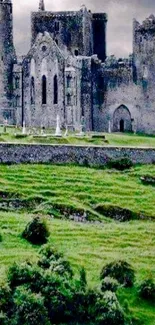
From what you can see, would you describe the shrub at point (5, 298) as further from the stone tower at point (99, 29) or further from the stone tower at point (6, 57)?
the stone tower at point (99, 29)

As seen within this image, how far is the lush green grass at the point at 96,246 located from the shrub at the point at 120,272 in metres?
0.54

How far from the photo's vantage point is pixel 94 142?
320 feet

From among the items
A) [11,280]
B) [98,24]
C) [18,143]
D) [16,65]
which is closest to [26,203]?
[18,143]

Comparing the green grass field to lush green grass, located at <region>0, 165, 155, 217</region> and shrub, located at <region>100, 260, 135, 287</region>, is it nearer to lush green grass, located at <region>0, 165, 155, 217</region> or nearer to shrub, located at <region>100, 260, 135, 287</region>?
lush green grass, located at <region>0, 165, 155, 217</region>

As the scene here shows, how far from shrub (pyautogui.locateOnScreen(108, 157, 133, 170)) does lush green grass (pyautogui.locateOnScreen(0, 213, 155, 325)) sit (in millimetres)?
11622

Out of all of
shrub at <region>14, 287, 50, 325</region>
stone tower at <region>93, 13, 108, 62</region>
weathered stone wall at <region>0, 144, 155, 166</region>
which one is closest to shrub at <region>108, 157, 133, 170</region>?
weathered stone wall at <region>0, 144, 155, 166</region>

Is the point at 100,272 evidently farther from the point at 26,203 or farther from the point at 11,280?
the point at 26,203

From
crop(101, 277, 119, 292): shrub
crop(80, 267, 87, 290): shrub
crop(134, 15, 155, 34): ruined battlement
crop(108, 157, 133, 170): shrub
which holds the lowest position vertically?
crop(101, 277, 119, 292): shrub

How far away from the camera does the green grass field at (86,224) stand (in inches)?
2704

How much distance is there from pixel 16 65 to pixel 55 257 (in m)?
57.8

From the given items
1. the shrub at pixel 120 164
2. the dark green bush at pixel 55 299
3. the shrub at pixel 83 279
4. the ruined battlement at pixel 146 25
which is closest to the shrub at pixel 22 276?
the dark green bush at pixel 55 299

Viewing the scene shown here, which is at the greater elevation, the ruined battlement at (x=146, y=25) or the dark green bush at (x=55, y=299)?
the ruined battlement at (x=146, y=25)

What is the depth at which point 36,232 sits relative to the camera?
235ft

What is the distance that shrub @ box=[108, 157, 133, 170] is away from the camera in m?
90.8
